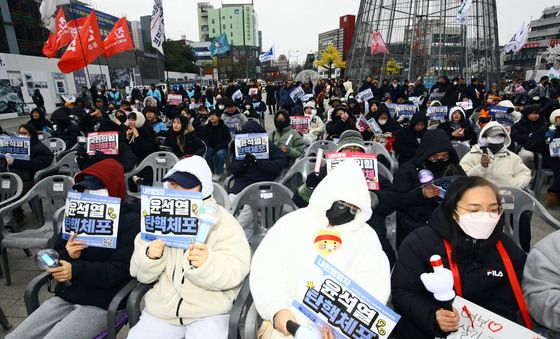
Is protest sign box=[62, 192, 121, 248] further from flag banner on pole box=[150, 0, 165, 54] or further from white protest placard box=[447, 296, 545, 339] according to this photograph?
flag banner on pole box=[150, 0, 165, 54]

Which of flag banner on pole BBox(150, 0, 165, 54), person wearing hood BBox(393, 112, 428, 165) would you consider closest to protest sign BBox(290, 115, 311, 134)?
person wearing hood BBox(393, 112, 428, 165)

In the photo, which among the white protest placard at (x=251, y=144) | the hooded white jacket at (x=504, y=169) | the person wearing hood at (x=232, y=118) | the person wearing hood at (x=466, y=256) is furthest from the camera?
the person wearing hood at (x=232, y=118)

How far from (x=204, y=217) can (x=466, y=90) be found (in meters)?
13.1

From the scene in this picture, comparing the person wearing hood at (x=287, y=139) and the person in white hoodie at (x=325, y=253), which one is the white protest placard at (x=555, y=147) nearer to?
the person wearing hood at (x=287, y=139)

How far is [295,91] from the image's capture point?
1285 cm

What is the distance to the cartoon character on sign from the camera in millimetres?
2156

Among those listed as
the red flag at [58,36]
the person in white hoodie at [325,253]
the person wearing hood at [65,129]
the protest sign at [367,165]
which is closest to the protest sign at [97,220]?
the person in white hoodie at [325,253]

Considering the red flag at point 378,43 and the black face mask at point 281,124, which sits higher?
the red flag at point 378,43

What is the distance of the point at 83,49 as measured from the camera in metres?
10.1

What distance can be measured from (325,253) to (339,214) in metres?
0.27

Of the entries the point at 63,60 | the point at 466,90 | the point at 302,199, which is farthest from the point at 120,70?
the point at 302,199

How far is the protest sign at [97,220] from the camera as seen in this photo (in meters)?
2.51

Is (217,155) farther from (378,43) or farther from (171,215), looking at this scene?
(378,43)

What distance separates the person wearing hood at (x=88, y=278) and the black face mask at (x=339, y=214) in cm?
161
